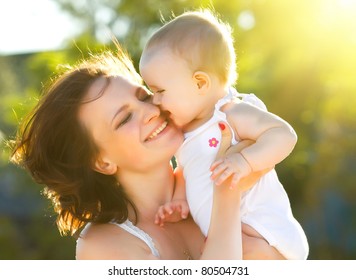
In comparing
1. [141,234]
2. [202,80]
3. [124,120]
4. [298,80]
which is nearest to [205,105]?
[202,80]

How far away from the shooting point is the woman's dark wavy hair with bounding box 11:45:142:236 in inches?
113

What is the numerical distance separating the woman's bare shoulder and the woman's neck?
0.60 ft

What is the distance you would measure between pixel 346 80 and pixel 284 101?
1.30 m

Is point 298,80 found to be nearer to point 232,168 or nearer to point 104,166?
point 104,166

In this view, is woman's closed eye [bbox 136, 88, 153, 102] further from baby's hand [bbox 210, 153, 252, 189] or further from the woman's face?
baby's hand [bbox 210, 153, 252, 189]

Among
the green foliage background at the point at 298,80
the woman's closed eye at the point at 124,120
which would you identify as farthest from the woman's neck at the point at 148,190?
the green foliage background at the point at 298,80

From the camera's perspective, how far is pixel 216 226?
101 inches

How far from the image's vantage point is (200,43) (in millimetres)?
2688

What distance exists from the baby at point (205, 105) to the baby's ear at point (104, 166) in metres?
0.30

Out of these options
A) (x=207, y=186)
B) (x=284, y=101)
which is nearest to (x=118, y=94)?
(x=207, y=186)

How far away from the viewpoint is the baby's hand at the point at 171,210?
2.84 m

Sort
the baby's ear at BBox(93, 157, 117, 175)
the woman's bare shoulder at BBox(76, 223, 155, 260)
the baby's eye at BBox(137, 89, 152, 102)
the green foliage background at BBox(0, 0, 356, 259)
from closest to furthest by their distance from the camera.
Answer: the woman's bare shoulder at BBox(76, 223, 155, 260), the baby's eye at BBox(137, 89, 152, 102), the baby's ear at BBox(93, 157, 117, 175), the green foliage background at BBox(0, 0, 356, 259)

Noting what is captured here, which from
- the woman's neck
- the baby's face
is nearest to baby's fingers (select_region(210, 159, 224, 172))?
the baby's face
